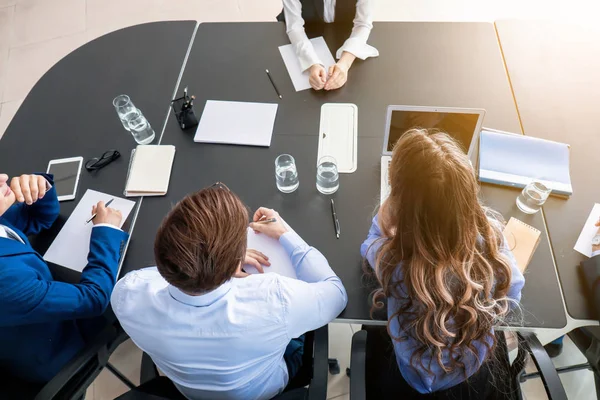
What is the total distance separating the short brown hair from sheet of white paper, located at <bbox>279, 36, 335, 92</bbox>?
101cm

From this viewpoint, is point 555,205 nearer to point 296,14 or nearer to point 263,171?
point 263,171

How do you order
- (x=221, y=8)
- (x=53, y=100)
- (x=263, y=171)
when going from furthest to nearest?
(x=221, y=8) < (x=53, y=100) < (x=263, y=171)

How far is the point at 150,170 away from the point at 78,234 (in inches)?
13.5

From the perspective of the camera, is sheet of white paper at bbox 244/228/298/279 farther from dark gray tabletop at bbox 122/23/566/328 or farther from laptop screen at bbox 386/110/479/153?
laptop screen at bbox 386/110/479/153

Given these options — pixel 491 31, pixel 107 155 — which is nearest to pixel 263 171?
pixel 107 155

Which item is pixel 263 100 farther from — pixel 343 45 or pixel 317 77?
pixel 343 45

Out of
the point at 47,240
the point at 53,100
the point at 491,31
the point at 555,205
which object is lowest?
the point at 47,240

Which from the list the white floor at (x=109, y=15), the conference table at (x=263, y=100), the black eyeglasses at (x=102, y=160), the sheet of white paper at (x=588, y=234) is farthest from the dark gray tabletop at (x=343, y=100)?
the white floor at (x=109, y=15)

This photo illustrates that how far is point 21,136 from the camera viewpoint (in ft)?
5.63

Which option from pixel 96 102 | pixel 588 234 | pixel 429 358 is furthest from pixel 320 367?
pixel 96 102

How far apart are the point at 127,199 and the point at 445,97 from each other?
1353 millimetres

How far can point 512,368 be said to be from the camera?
1.26m

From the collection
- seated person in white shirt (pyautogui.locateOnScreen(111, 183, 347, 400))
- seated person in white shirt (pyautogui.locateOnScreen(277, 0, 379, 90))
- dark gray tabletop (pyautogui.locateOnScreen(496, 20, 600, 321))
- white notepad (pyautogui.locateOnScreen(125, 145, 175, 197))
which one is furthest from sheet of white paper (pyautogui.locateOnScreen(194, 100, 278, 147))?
dark gray tabletop (pyautogui.locateOnScreen(496, 20, 600, 321))

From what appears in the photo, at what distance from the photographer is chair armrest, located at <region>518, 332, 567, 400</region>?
107cm
